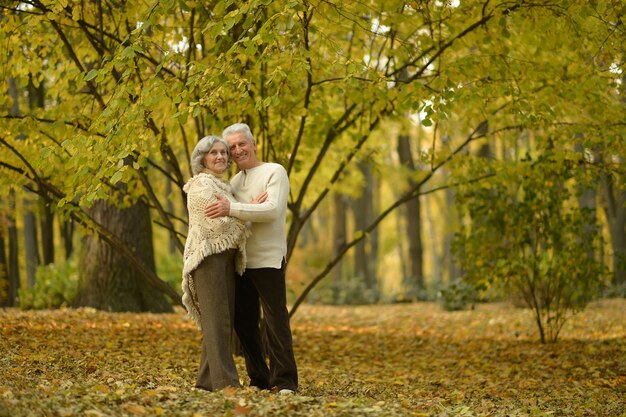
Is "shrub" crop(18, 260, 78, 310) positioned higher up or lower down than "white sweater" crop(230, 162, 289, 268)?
lower down

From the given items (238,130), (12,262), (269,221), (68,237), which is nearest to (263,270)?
(269,221)

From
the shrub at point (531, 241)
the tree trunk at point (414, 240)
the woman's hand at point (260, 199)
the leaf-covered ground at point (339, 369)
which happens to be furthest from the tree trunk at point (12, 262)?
the woman's hand at point (260, 199)

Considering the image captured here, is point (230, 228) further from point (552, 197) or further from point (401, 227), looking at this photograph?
point (401, 227)

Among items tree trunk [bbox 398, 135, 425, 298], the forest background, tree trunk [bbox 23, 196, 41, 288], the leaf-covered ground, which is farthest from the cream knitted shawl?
tree trunk [bbox 398, 135, 425, 298]

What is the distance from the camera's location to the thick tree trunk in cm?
1079

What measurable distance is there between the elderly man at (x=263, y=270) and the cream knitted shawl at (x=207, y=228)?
0.28 ft

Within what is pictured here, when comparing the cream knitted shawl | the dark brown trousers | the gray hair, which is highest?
the gray hair

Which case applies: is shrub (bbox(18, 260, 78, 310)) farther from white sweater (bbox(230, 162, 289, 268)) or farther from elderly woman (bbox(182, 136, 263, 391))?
white sweater (bbox(230, 162, 289, 268))

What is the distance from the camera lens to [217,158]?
5238 millimetres

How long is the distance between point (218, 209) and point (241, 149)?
1.82 ft

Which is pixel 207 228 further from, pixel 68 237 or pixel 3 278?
pixel 68 237

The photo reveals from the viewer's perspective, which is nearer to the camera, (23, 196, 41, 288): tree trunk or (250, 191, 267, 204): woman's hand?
(250, 191, 267, 204): woman's hand

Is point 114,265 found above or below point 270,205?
below

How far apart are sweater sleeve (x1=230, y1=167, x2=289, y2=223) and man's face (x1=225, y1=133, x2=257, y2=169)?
0.81ft
